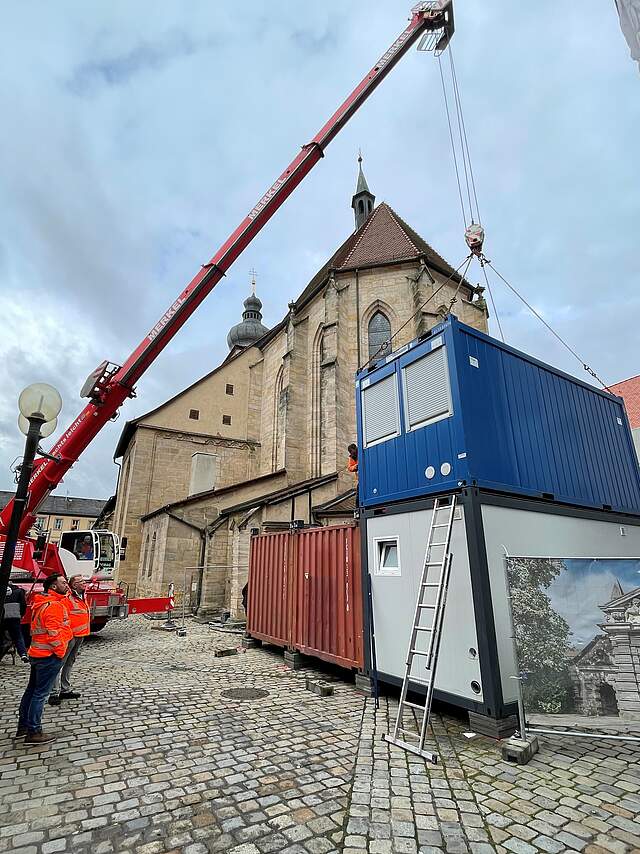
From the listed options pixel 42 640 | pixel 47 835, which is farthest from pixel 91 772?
pixel 42 640

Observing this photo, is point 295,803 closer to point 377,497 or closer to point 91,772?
point 91,772

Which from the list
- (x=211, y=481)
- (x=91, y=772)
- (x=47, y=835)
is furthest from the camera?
(x=211, y=481)

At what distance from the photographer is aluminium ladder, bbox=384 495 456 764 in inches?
187

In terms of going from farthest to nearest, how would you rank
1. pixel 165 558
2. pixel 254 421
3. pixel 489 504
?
pixel 254 421
pixel 165 558
pixel 489 504

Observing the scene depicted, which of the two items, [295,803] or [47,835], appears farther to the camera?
[295,803]

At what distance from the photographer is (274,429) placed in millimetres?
25219

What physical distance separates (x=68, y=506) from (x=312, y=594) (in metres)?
74.7

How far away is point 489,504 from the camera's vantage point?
5648 millimetres

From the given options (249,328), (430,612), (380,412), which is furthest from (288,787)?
(249,328)

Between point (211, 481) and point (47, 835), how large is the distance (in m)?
21.4

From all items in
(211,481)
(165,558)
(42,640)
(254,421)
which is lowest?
(42,640)

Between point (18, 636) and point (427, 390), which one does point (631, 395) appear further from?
point (18, 636)

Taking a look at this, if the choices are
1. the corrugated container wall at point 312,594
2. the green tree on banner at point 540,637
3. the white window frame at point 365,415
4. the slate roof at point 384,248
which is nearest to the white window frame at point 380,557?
the corrugated container wall at point 312,594

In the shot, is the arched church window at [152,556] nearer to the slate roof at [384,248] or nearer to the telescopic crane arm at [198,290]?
the telescopic crane arm at [198,290]
